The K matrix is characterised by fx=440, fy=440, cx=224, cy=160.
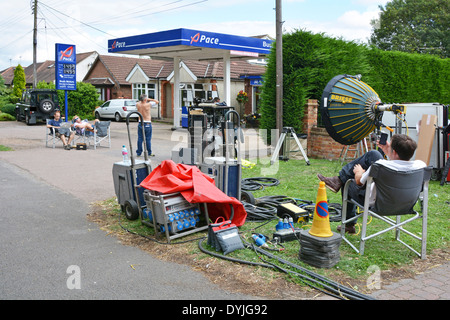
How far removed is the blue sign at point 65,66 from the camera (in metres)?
19.5

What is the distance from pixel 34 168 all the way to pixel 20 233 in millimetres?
5811

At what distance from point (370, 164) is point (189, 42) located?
14.1m

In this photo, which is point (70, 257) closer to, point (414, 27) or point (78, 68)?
point (414, 27)

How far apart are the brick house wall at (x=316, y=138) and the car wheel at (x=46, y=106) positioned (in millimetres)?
19238

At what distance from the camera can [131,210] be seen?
6359mm

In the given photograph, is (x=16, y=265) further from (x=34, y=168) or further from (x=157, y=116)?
(x=157, y=116)

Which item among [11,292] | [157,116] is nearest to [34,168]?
[11,292]

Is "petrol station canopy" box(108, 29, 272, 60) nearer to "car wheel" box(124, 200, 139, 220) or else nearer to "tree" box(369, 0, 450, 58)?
"car wheel" box(124, 200, 139, 220)

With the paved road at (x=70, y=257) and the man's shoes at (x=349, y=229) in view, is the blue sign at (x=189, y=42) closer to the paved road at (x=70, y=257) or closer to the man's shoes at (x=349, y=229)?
the paved road at (x=70, y=257)

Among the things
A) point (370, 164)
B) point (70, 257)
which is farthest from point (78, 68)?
point (370, 164)

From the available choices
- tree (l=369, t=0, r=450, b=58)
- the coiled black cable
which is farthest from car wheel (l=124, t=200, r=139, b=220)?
tree (l=369, t=0, r=450, b=58)

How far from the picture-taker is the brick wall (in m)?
12.6

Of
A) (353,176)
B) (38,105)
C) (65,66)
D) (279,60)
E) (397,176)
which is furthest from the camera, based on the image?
(38,105)

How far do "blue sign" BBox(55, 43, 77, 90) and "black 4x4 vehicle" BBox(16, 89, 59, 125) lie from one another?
25.6 ft
